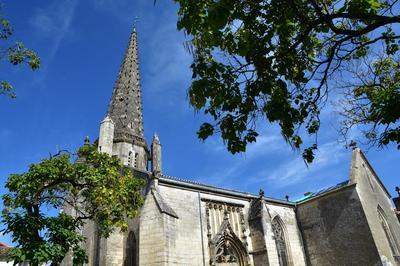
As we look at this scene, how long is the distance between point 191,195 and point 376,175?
15249 mm

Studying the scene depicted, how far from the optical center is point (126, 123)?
26547 millimetres

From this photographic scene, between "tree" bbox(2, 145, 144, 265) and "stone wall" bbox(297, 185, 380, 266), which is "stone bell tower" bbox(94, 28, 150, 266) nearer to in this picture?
"tree" bbox(2, 145, 144, 265)

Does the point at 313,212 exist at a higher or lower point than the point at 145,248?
higher

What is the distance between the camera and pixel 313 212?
22.3m

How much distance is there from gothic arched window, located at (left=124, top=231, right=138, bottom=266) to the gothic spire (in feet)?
32.0

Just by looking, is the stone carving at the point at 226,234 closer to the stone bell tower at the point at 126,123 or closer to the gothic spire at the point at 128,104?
the stone bell tower at the point at 126,123

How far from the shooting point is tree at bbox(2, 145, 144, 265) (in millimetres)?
9461

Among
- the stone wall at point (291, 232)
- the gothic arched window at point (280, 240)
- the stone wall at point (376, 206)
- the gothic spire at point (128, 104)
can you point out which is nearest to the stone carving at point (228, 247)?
the gothic arched window at point (280, 240)

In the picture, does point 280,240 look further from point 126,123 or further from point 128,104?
point 128,104

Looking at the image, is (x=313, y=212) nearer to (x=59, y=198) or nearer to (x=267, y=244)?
(x=267, y=244)

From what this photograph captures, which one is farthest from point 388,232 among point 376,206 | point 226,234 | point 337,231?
point 226,234

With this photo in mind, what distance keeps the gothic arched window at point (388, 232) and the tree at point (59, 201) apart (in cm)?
1757

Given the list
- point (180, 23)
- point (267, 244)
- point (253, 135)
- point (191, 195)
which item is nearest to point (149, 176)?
point (191, 195)

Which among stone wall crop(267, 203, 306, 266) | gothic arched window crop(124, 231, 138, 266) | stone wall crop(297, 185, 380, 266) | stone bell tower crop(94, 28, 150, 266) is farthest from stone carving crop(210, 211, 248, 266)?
stone wall crop(297, 185, 380, 266)
